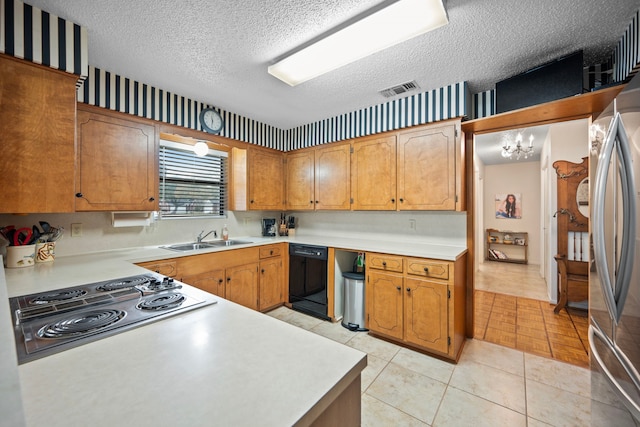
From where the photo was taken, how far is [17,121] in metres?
1.53

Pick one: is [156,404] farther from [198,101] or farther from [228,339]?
[198,101]

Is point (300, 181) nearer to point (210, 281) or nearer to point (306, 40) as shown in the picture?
→ point (210, 281)

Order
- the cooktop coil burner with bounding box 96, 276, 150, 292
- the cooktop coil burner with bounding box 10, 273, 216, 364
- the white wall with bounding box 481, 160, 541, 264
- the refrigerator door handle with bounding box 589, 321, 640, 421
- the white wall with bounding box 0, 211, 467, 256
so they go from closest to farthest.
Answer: the cooktop coil burner with bounding box 10, 273, 216, 364
the refrigerator door handle with bounding box 589, 321, 640, 421
the cooktop coil burner with bounding box 96, 276, 150, 292
the white wall with bounding box 0, 211, 467, 256
the white wall with bounding box 481, 160, 541, 264

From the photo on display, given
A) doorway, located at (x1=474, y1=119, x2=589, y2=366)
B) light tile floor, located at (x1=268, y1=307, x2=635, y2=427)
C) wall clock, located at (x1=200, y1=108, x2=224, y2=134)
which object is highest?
wall clock, located at (x1=200, y1=108, x2=224, y2=134)

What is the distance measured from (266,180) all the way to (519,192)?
19.8 ft

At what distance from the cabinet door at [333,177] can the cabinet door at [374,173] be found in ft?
0.29

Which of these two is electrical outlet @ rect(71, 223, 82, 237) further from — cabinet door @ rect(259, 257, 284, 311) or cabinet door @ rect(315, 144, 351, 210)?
cabinet door @ rect(315, 144, 351, 210)

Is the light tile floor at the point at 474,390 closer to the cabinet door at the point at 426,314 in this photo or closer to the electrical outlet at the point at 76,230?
the cabinet door at the point at 426,314

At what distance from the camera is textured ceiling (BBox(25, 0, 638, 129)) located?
61.2 inches

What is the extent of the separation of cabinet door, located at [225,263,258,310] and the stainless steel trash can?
1054mm

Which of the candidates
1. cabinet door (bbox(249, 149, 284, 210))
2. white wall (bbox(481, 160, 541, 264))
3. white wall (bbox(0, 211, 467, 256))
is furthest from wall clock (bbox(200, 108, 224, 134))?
white wall (bbox(481, 160, 541, 264))

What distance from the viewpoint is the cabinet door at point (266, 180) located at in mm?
3514

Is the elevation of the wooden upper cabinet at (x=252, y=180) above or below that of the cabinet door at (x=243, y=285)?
above

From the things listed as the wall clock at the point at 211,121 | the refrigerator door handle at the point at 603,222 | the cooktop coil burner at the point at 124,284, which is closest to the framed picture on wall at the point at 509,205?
the refrigerator door handle at the point at 603,222
